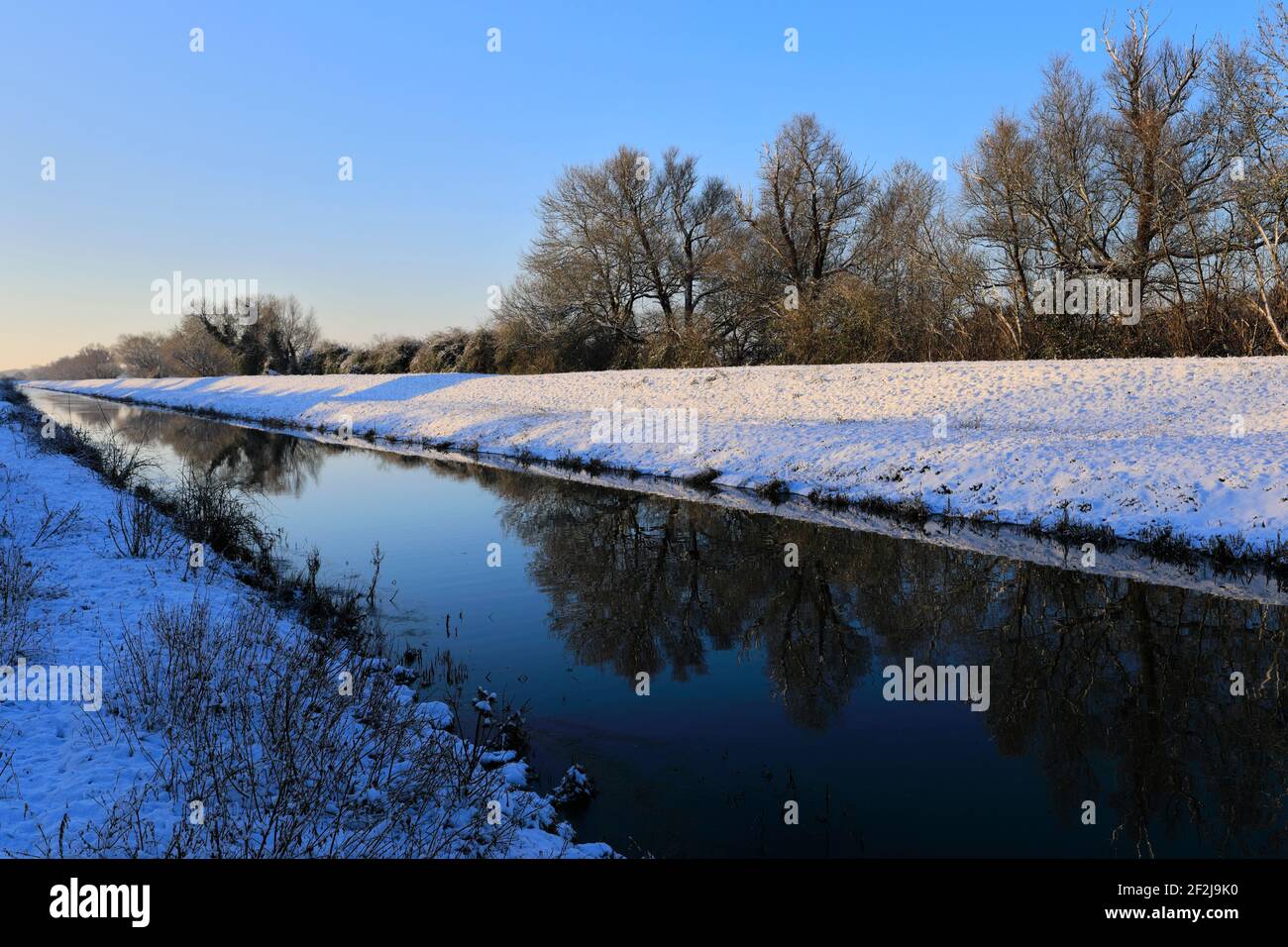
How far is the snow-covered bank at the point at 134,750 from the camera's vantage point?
4637mm

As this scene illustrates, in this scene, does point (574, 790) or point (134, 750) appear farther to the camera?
point (574, 790)

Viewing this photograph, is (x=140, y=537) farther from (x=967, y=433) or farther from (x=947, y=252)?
(x=947, y=252)

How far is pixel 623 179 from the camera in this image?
42.5 meters

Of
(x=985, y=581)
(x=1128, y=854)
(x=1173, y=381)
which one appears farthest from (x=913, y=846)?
(x=1173, y=381)

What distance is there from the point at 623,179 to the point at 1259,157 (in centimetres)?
2812

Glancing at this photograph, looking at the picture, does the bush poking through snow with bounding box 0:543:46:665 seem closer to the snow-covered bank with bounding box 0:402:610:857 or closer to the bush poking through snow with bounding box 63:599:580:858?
the snow-covered bank with bounding box 0:402:610:857

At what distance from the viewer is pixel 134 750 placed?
567 cm

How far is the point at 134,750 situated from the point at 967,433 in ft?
59.4

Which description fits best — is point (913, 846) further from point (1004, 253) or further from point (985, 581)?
point (1004, 253)

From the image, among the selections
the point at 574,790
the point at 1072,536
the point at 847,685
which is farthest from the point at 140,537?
the point at 1072,536

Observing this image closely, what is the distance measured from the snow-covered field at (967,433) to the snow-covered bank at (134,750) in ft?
39.7

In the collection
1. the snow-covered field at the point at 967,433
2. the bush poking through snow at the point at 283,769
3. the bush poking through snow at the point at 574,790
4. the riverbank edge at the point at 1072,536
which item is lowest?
the bush poking through snow at the point at 574,790

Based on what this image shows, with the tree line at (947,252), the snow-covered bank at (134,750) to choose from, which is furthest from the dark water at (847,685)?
the tree line at (947,252)

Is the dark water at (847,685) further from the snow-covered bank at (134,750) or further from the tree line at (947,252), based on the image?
the tree line at (947,252)
